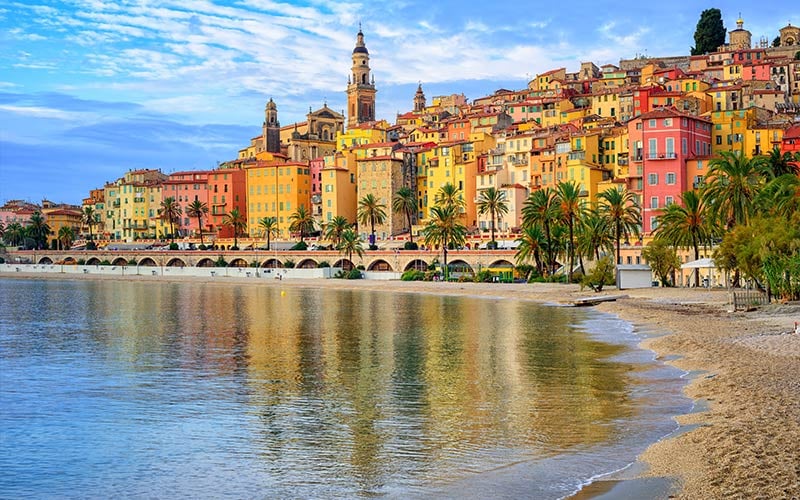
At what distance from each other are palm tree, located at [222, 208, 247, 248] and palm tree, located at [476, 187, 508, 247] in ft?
127

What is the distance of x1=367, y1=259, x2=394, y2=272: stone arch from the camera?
110113 mm

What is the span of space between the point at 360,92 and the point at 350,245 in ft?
249

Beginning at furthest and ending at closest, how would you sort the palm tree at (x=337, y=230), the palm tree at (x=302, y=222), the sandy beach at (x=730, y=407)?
the palm tree at (x=302, y=222)
the palm tree at (x=337, y=230)
the sandy beach at (x=730, y=407)

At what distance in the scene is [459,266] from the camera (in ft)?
329

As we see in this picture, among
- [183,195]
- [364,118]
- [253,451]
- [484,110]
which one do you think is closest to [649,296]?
[253,451]

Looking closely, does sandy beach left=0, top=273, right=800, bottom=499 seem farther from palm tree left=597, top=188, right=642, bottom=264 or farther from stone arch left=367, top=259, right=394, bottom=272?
stone arch left=367, top=259, right=394, bottom=272

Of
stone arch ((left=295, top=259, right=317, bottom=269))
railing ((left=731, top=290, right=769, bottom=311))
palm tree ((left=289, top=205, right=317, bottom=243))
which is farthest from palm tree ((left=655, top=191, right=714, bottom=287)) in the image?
palm tree ((left=289, top=205, right=317, bottom=243))

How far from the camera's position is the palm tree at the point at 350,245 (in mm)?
109000

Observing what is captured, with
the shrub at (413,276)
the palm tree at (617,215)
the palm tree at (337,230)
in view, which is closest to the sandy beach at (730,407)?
the palm tree at (617,215)

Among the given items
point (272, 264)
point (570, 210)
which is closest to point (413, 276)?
point (570, 210)

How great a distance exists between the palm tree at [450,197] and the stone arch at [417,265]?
10247 millimetres

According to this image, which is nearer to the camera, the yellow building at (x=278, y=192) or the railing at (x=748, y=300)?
the railing at (x=748, y=300)

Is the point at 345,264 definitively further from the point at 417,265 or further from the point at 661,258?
the point at 661,258

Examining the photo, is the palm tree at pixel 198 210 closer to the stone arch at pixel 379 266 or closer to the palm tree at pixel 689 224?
the stone arch at pixel 379 266
